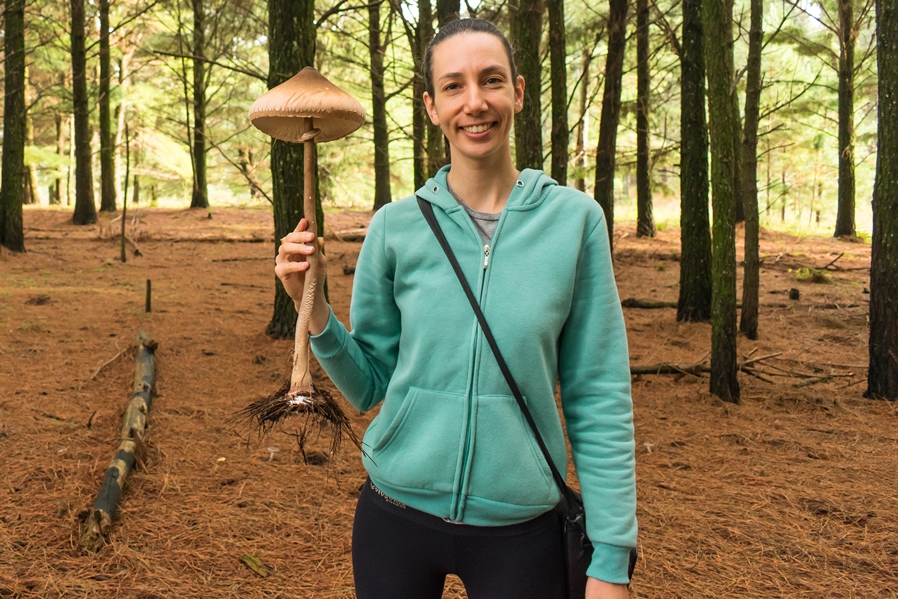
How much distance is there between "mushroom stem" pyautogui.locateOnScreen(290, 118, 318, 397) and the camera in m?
1.66

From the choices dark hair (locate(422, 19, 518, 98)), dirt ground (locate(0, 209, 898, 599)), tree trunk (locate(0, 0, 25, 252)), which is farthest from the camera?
tree trunk (locate(0, 0, 25, 252))

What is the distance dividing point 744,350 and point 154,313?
6915 millimetres

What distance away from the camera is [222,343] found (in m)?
7.61

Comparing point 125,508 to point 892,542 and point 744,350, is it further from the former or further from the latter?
point 744,350

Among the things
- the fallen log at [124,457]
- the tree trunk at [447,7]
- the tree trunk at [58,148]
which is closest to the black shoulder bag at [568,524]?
the fallen log at [124,457]

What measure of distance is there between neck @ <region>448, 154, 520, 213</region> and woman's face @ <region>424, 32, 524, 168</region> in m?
0.04

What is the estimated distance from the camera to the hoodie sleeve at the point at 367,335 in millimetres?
1685

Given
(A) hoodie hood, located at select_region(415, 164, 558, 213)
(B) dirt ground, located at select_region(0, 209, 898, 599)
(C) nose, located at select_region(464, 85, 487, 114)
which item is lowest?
(B) dirt ground, located at select_region(0, 209, 898, 599)

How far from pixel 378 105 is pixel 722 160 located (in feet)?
37.0

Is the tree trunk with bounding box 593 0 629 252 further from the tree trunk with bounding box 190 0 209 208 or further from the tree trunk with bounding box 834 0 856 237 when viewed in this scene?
the tree trunk with bounding box 190 0 209 208

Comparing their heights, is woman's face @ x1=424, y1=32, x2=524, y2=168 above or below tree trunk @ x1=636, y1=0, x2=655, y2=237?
below

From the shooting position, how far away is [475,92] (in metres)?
1.58

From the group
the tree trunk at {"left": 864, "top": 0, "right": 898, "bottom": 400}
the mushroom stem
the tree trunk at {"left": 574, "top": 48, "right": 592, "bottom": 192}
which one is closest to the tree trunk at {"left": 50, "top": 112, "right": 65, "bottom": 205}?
the tree trunk at {"left": 574, "top": 48, "right": 592, "bottom": 192}

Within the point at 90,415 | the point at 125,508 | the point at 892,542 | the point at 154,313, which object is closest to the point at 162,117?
the point at 154,313
